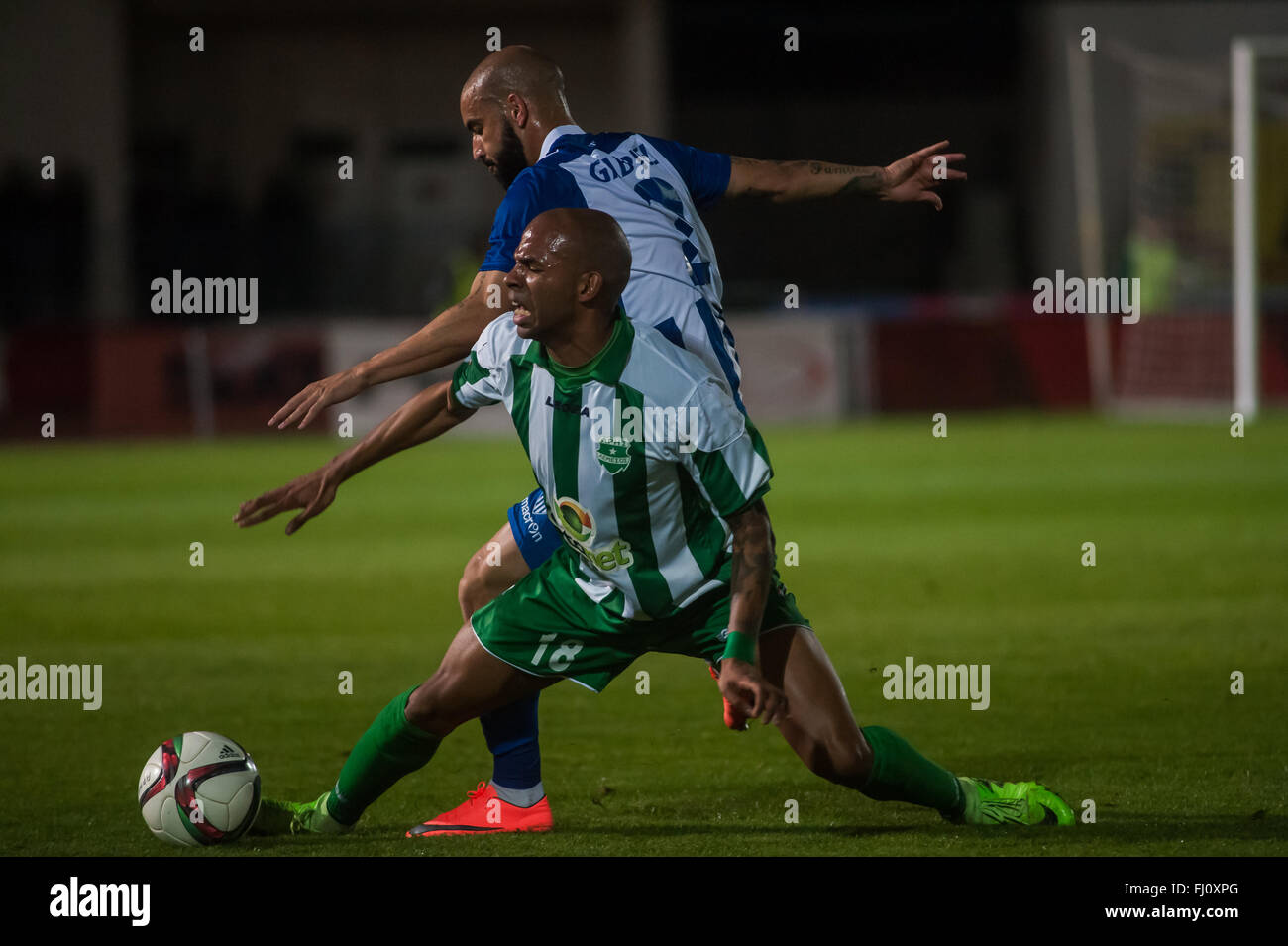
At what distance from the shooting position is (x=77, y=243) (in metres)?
23.8

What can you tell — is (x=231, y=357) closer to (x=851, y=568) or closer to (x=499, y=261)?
(x=851, y=568)

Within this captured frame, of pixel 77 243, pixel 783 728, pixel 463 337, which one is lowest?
pixel 783 728

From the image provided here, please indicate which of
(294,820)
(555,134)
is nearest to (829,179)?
(555,134)

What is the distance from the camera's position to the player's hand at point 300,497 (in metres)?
4.21

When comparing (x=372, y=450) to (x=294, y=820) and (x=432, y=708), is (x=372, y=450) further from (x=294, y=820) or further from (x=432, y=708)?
(x=294, y=820)

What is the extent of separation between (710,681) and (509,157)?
2799mm

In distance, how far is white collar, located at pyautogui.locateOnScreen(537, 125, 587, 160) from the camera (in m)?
4.75

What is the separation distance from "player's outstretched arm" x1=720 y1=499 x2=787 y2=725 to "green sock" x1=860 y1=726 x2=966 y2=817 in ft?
1.56

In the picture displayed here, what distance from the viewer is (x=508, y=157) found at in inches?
192

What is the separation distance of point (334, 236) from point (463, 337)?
21.5 metres

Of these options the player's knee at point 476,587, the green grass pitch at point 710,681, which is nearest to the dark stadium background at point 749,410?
the green grass pitch at point 710,681
